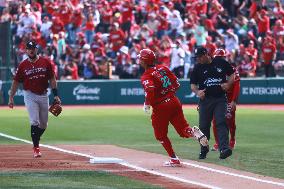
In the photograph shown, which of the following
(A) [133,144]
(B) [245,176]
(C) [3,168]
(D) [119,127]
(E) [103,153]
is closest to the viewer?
(B) [245,176]

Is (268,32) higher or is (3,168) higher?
(268,32)

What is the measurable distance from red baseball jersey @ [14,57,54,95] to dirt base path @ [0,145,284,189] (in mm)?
1228

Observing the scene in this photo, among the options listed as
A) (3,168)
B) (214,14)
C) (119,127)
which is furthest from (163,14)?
(3,168)

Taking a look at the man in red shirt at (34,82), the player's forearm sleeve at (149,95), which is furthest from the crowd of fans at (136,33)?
the player's forearm sleeve at (149,95)

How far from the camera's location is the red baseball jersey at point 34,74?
15656 millimetres

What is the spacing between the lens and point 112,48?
111 feet

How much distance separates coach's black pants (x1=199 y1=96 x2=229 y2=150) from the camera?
48.9ft

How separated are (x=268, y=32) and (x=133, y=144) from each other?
56.4ft

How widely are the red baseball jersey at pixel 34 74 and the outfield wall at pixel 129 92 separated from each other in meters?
17.3

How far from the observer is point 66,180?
39.5 feet

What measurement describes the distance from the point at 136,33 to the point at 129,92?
2456 millimetres

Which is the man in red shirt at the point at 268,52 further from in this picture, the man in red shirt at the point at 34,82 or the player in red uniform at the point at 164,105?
the player in red uniform at the point at 164,105

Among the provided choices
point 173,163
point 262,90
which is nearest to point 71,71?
point 262,90

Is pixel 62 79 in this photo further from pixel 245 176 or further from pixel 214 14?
pixel 245 176
